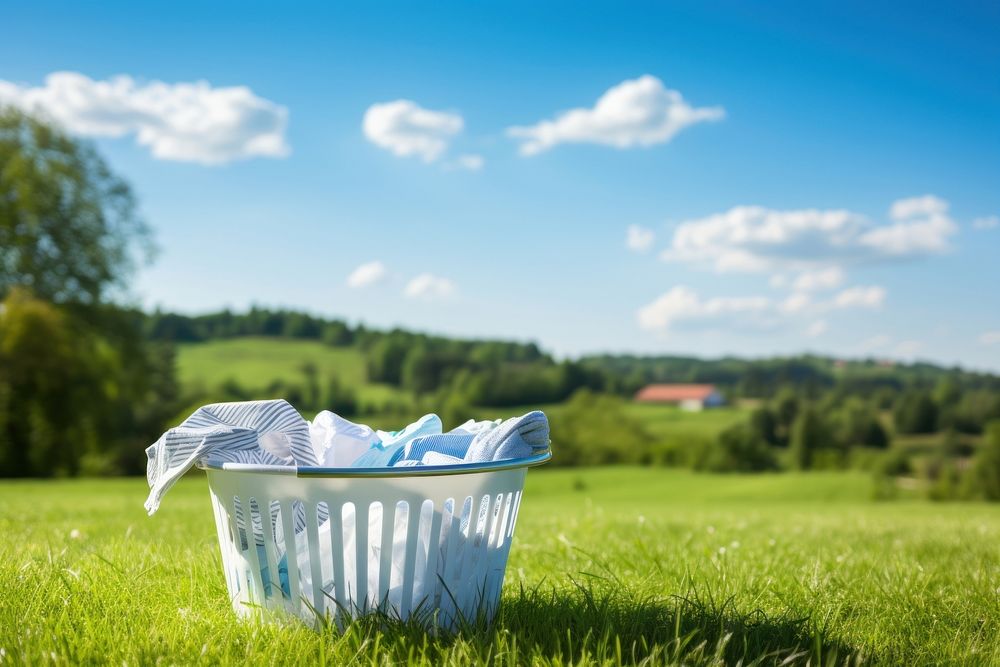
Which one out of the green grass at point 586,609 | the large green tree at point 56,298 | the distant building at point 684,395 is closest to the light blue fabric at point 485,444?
the green grass at point 586,609

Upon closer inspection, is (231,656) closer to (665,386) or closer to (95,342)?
(95,342)

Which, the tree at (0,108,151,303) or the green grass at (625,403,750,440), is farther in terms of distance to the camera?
the green grass at (625,403,750,440)

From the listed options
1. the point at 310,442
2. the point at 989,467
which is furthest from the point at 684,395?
the point at 310,442

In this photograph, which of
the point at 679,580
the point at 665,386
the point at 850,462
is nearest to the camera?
the point at 679,580

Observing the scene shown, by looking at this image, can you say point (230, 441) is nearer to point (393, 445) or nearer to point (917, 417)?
point (393, 445)

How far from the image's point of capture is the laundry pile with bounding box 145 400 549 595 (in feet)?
6.72

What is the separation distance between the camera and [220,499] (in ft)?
7.07

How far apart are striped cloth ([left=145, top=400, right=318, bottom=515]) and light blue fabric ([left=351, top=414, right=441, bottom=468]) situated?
166 mm

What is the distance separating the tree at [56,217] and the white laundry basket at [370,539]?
77.1 feet

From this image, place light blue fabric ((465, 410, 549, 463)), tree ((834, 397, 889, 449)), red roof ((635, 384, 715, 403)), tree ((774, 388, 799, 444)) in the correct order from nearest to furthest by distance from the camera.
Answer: light blue fabric ((465, 410, 549, 463)), tree ((834, 397, 889, 449)), tree ((774, 388, 799, 444)), red roof ((635, 384, 715, 403))

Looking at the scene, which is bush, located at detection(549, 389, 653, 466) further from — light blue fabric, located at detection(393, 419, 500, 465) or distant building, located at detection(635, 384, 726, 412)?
light blue fabric, located at detection(393, 419, 500, 465)

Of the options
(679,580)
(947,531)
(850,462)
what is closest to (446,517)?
(679,580)

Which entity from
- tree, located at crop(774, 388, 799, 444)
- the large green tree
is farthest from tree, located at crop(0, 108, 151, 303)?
tree, located at crop(774, 388, 799, 444)

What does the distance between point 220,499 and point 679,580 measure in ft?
5.61
